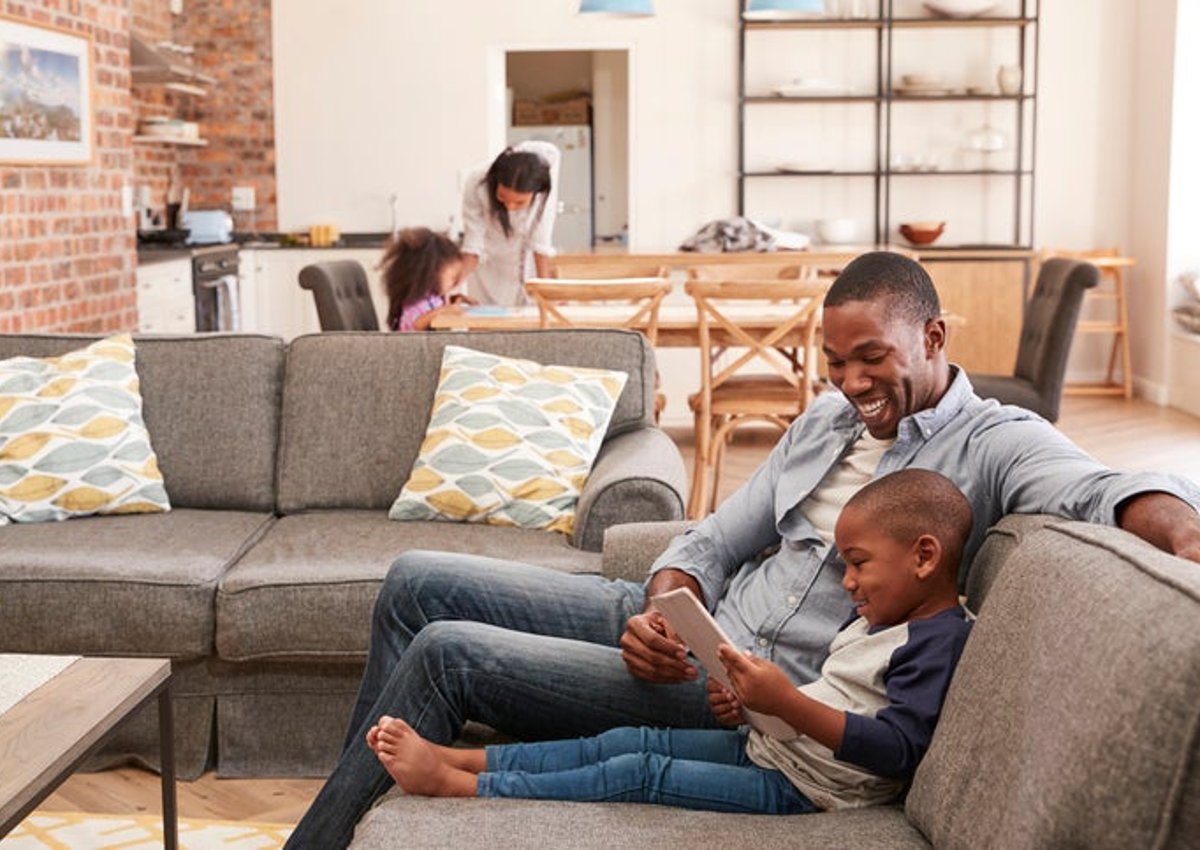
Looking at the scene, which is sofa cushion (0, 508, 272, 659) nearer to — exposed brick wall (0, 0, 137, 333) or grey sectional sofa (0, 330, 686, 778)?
grey sectional sofa (0, 330, 686, 778)

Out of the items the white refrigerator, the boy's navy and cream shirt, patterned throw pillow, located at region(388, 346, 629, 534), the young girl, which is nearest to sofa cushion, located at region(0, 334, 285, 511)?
patterned throw pillow, located at region(388, 346, 629, 534)

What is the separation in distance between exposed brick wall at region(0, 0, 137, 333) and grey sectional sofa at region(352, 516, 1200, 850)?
4273 mm

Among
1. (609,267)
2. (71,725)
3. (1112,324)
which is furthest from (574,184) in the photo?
(71,725)

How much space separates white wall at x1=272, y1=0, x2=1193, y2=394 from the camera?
29.9 ft

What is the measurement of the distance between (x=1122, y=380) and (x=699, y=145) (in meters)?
2.83

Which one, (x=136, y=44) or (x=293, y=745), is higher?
(x=136, y=44)

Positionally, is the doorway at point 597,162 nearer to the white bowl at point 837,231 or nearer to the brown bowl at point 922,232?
the white bowl at point 837,231

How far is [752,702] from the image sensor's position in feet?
6.32

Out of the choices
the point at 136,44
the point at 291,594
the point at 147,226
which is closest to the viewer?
the point at 291,594

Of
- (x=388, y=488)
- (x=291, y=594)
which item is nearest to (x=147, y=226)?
(x=388, y=488)

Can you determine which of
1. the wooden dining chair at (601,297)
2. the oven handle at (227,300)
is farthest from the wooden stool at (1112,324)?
the oven handle at (227,300)

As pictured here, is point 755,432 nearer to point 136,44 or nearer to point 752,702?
point 136,44

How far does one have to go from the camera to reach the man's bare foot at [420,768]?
2068mm

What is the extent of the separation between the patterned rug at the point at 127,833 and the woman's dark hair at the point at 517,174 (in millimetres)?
3444
